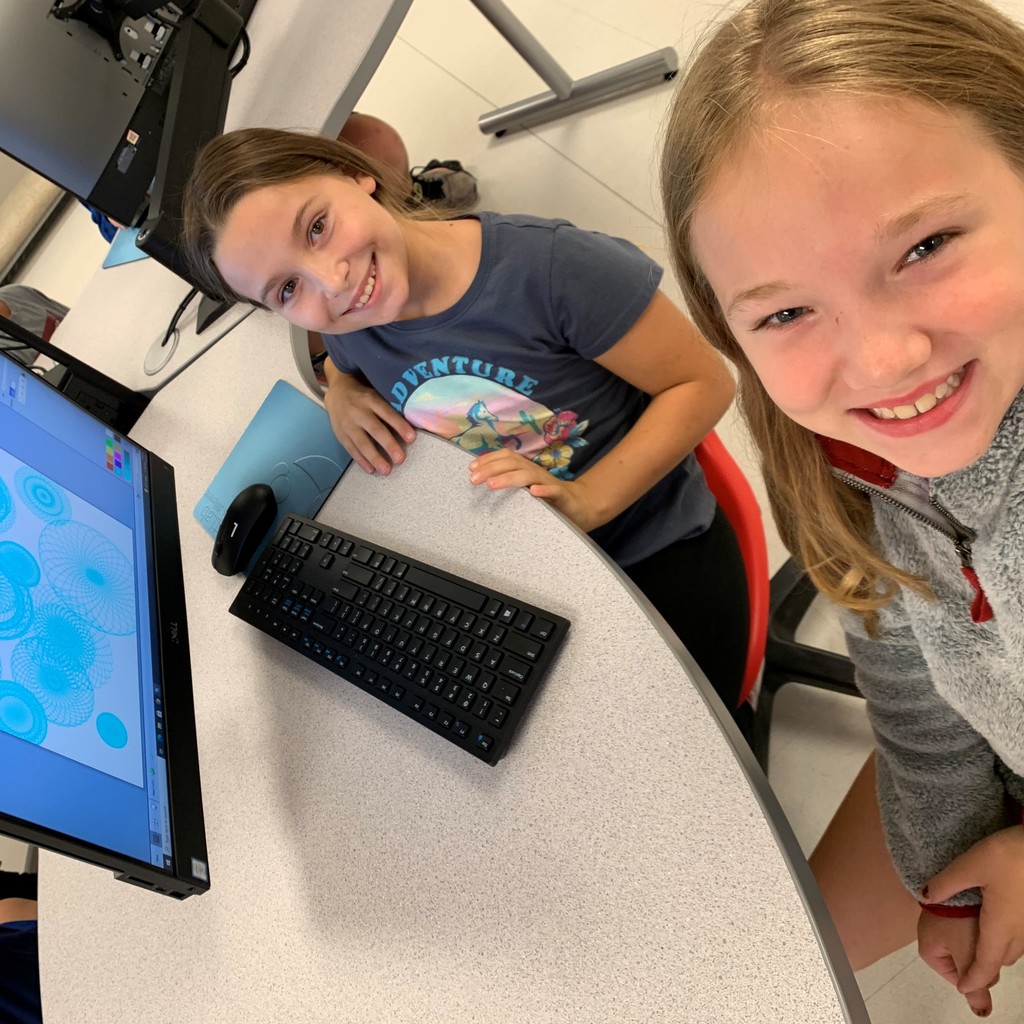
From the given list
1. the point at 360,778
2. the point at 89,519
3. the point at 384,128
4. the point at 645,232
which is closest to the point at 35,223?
the point at 384,128

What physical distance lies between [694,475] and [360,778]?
1.94 feet

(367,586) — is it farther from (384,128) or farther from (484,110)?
(484,110)

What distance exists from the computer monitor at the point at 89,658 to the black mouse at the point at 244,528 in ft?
0.28

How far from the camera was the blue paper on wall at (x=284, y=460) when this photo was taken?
37.4 inches

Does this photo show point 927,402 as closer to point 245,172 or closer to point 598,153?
point 245,172

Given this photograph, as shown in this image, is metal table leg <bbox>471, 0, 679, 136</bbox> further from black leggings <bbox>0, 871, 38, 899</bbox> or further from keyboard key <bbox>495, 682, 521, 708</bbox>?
black leggings <bbox>0, 871, 38, 899</bbox>

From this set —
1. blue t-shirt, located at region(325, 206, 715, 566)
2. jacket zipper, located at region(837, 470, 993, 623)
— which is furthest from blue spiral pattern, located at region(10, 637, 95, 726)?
jacket zipper, located at region(837, 470, 993, 623)

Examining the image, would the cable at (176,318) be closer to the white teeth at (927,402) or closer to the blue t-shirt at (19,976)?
the blue t-shirt at (19,976)

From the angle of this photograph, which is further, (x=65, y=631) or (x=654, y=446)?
(x=654, y=446)

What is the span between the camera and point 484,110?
220 centimetres

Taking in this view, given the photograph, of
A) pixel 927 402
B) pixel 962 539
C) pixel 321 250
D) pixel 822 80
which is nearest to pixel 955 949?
pixel 962 539

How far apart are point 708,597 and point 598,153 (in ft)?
4.54

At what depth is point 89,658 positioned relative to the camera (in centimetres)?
67

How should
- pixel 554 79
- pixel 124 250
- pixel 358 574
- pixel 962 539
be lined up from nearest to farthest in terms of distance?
pixel 962 539 < pixel 358 574 < pixel 124 250 < pixel 554 79
